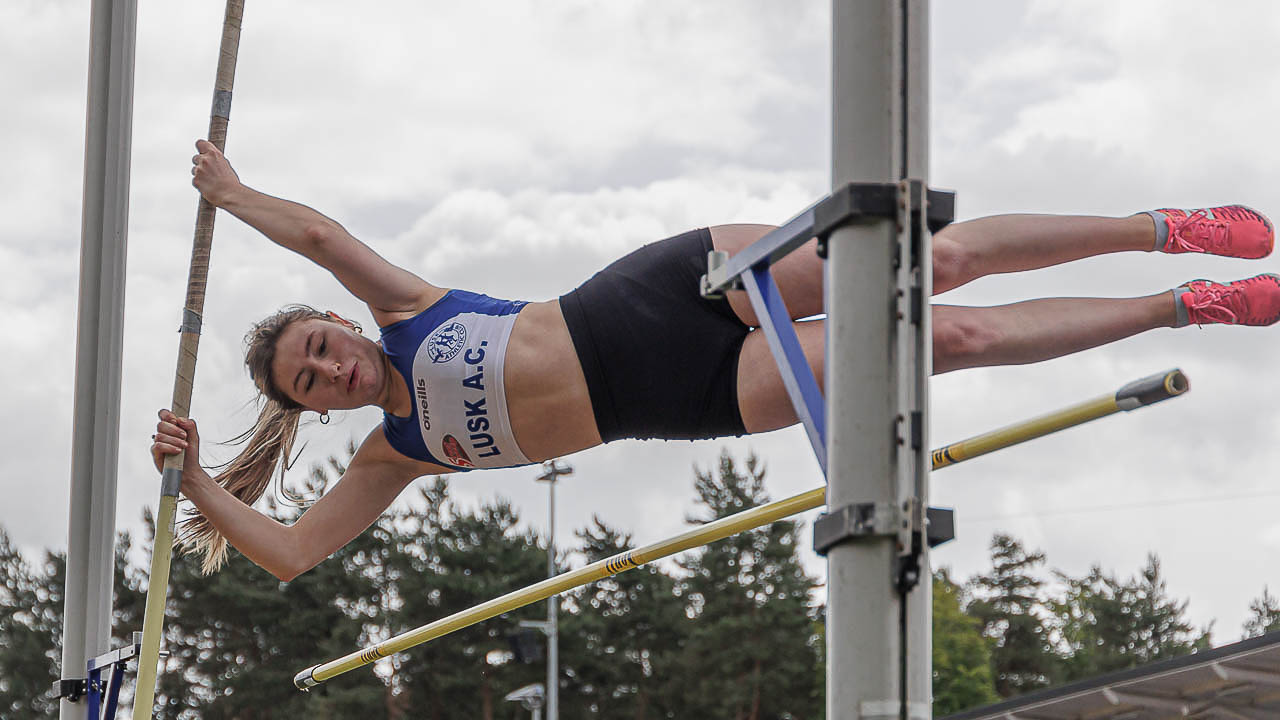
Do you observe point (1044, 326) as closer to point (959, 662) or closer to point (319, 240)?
point (319, 240)

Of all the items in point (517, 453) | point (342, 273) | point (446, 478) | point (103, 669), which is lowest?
point (103, 669)

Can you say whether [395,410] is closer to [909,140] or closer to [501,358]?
[501,358]

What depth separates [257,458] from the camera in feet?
11.7

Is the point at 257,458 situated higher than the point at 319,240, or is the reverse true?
the point at 319,240

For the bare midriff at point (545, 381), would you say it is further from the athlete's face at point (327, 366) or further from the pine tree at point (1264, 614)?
the pine tree at point (1264, 614)

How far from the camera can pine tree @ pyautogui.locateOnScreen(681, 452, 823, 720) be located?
22.9 m

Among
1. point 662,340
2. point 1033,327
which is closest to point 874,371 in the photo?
point 1033,327

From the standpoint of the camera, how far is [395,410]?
3225 millimetres

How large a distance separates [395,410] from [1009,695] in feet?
85.6

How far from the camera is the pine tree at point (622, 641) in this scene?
76.1 ft

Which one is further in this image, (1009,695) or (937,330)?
(1009,695)

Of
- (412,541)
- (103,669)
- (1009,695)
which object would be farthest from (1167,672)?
(1009,695)

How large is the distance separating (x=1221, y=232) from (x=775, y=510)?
3.42 feet

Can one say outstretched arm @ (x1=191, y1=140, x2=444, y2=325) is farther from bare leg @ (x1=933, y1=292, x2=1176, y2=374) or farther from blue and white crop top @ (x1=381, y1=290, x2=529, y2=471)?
bare leg @ (x1=933, y1=292, x2=1176, y2=374)
